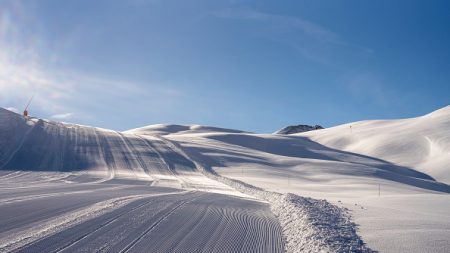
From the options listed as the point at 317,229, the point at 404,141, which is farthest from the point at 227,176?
the point at 404,141

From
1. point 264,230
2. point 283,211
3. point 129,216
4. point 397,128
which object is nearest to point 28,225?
point 129,216

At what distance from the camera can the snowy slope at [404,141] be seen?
82.6 metres

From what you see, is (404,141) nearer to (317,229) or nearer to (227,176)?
(227,176)

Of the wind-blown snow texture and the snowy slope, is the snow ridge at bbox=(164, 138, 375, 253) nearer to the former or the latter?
the wind-blown snow texture

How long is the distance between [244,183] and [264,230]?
2554 cm

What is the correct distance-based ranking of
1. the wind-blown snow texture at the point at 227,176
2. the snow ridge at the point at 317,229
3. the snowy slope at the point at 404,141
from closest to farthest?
the snow ridge at the point at 317,229, the wind-blown snow texture at the point at 227,176, the snowy slope at the point at 404,141

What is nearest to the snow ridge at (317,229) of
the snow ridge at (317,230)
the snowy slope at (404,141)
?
the snow ridge at (317,230)

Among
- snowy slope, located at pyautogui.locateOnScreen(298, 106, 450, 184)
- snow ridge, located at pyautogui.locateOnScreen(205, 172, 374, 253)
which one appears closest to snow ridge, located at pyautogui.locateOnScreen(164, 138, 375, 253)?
snow ridge, located at pyautogui.locateOnScreen(205, 172, 374, 253)

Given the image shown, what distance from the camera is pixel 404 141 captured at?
102 meters

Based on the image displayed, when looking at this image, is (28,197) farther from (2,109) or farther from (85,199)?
(2,109)

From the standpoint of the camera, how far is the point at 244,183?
39.2 metres

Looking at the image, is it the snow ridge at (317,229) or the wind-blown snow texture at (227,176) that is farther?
the wind-blown snow texture at (227,176)

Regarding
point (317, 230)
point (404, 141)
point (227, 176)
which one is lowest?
point (317, 230)

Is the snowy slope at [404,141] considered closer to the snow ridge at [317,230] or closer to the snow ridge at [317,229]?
the snow ridge at [317,229]
